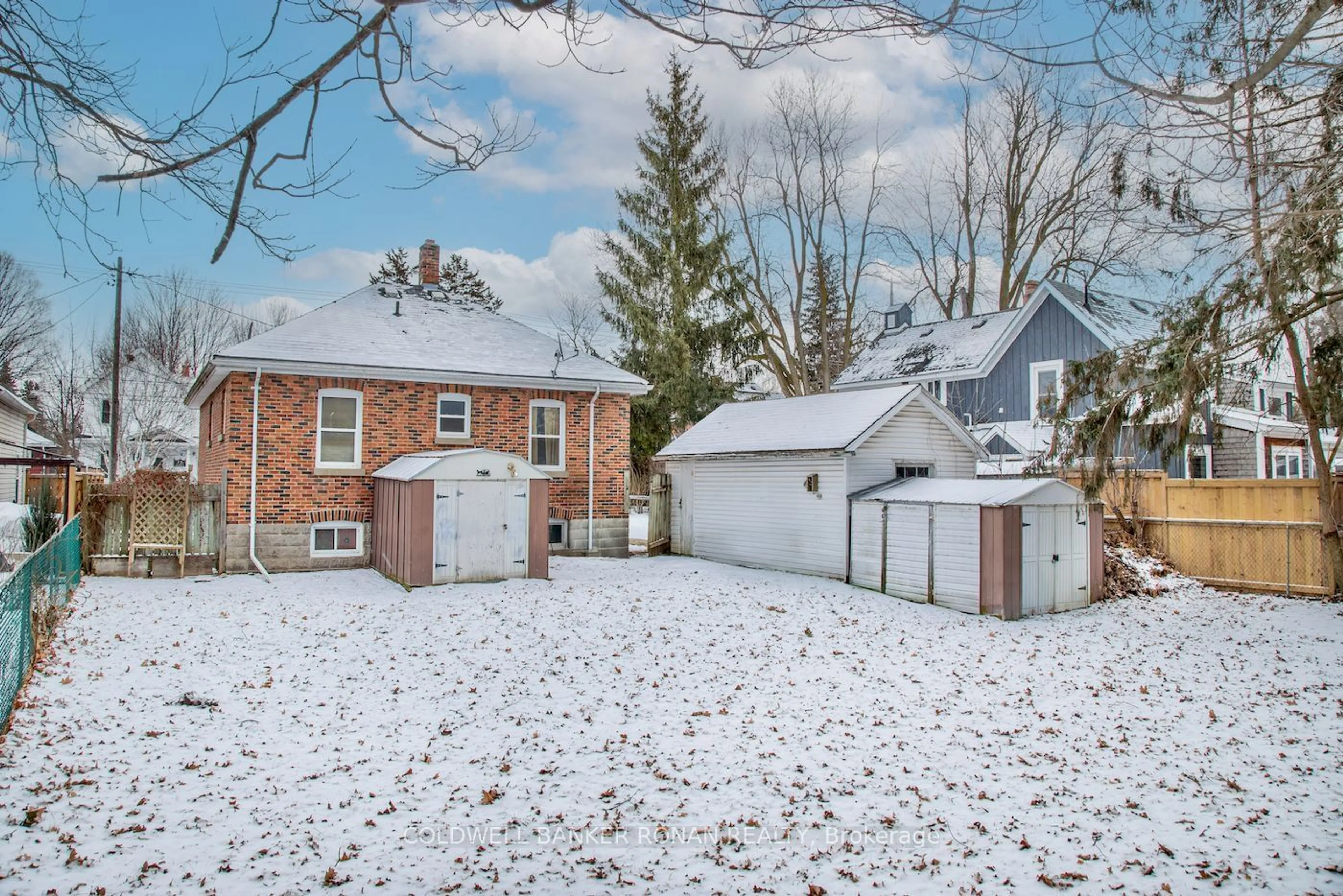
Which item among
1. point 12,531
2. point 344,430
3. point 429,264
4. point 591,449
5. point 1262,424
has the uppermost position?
point 429,264

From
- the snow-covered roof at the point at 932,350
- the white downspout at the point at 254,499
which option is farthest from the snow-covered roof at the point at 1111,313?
the white downspout at the point at 254,499

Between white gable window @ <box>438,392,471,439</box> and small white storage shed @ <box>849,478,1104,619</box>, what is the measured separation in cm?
837

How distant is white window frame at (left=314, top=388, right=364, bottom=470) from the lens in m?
16.1

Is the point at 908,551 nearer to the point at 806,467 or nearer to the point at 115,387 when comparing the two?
the point at 806,467

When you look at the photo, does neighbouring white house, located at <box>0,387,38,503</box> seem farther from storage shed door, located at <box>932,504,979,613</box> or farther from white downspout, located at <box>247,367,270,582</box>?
storage shed door, located at <box>932,504,979,613</box>

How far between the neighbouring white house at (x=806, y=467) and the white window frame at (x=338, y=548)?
7.65 metres

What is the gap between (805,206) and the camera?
108 ft

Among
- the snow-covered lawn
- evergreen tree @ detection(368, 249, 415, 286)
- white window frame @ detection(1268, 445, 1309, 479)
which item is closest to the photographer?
the snow-covered lawn

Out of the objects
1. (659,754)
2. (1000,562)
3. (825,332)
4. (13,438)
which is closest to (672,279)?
(825,332)

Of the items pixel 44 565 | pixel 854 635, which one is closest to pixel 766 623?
pixel 854 635

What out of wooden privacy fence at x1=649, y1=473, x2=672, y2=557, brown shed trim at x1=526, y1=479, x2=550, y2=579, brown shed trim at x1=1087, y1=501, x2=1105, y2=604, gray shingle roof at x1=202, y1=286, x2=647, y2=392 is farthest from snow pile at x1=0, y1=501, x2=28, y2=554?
brown shed trim at x1=1087, y1=501, x2=1105, y2=604

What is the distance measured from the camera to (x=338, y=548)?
53.4 ft

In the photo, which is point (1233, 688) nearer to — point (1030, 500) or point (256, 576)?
point (1030, 500)

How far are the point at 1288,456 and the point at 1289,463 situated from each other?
14.4 inches
